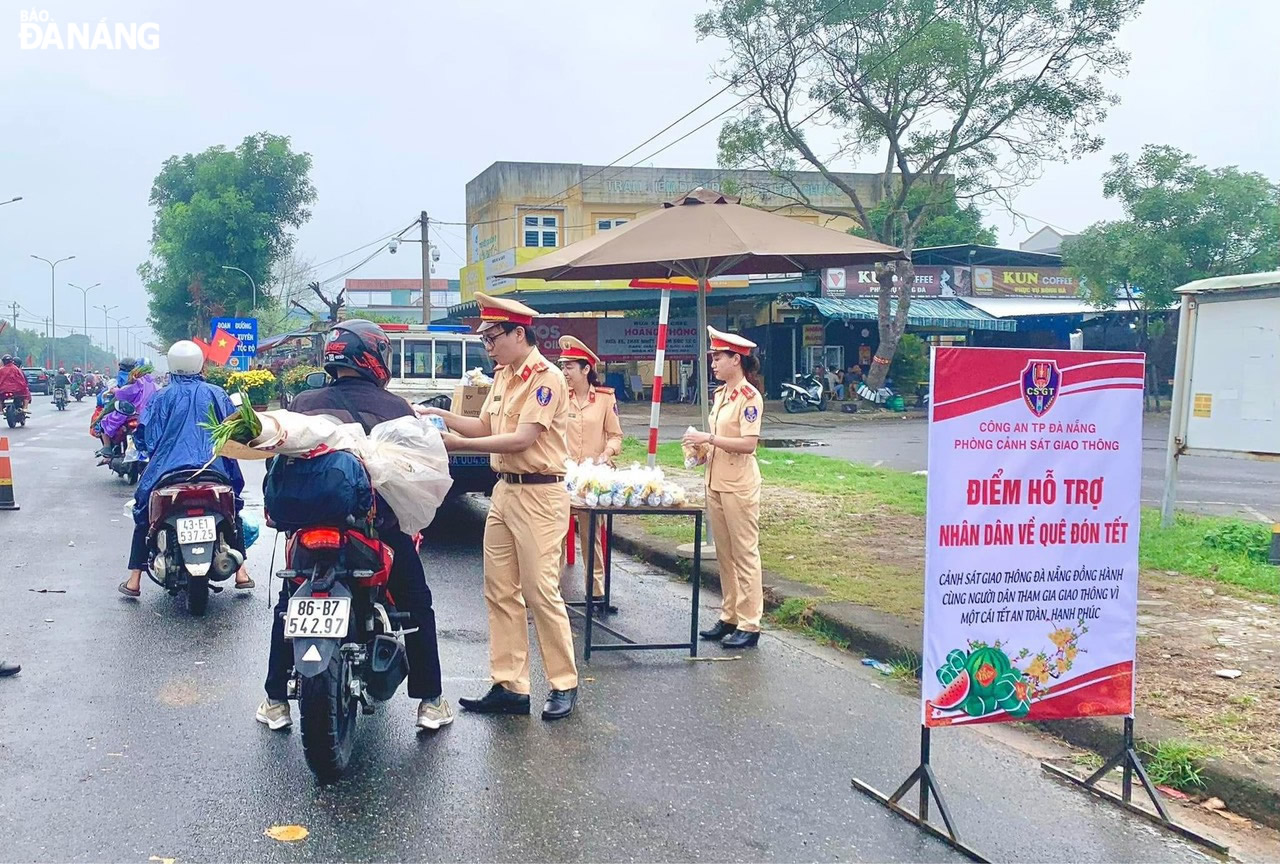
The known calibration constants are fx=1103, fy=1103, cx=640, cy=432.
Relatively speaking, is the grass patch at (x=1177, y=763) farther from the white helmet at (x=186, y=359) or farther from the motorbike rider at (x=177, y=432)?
the white helmet at (x=186, y=359)

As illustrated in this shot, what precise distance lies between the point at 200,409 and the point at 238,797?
3863 mm

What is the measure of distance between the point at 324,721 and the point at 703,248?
4819mm

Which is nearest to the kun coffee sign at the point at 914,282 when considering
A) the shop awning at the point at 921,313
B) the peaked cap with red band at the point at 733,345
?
the shop awning at the point at 921,313

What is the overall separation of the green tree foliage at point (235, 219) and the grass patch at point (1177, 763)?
47.9m

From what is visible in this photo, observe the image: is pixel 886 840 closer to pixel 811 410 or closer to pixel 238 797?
pixel 238 797

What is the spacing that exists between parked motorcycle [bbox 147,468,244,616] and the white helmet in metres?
0.74

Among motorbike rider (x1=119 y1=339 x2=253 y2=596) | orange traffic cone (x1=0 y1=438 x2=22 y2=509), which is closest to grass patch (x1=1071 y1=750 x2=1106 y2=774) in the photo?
motorbike rider (x1=119 y1=339 x2=253 y2=596)

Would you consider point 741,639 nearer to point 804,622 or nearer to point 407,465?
point 804,622

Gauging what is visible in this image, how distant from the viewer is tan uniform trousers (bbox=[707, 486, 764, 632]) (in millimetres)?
6559

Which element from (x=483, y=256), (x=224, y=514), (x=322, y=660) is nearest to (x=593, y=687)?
(x=322, y=660)

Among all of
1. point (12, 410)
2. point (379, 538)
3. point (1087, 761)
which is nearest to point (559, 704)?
point (379, 538)

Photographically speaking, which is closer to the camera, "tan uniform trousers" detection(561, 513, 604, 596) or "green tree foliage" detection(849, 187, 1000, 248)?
"tan uniform trousers" detection(561, 513, 604, 596)

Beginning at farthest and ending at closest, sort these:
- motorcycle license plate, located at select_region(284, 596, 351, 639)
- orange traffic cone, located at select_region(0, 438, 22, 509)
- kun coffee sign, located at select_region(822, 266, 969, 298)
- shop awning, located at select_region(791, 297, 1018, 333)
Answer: kun coffee sign, located at select_region(822, 266, 969, 298)
shop awning, located at select_region(791, 297, 1018, 333)
orange traffic cone, located at select_region(0, 438, 22, 509)
motorcycle license plate, located at select_region(284, 596, 351, 639)

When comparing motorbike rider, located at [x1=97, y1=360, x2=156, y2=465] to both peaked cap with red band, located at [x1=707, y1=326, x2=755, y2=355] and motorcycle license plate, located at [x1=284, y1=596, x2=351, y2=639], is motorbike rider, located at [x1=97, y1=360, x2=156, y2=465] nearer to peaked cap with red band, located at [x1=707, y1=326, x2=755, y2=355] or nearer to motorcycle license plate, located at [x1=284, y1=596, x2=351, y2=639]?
peaked cap with red band, located at [x1=707, y1=326, x2=755, y2=355]
